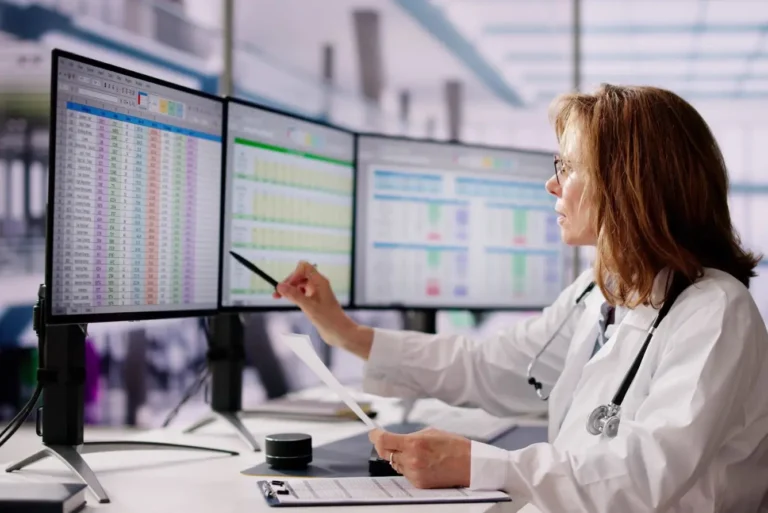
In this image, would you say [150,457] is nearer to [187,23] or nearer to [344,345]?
[344,345]

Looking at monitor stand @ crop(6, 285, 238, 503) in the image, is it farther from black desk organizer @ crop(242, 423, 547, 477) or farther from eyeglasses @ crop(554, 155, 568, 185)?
eyeglasses @ crop(554, 155, 568, 185)

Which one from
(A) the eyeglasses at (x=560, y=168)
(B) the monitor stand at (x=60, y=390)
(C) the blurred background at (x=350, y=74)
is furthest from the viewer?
(C) the blurred background at (x=350, y=74)

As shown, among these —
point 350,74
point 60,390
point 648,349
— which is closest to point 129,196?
point 60,390

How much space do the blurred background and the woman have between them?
0.14 meters

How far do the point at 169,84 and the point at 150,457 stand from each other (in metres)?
0.64

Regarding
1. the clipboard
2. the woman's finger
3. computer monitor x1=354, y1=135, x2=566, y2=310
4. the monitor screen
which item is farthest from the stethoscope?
computer monitor x1=354, y1=135, x2=566, y2=310

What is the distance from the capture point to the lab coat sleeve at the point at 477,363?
1614 mm

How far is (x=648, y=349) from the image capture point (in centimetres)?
111

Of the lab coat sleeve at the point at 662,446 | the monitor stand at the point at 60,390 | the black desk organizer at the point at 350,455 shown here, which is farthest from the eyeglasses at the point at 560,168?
the monitor stand at the point at 60,390

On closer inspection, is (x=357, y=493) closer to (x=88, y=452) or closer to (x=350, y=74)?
(x=88, y=452)

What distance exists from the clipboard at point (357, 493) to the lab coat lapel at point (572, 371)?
39 centimetres

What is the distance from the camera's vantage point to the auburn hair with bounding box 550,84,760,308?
1137 millimetres

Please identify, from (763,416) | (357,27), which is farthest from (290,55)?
(763,416)

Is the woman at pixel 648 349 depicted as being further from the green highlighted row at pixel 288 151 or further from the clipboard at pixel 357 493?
the green highlighted row at pixel 288 151
